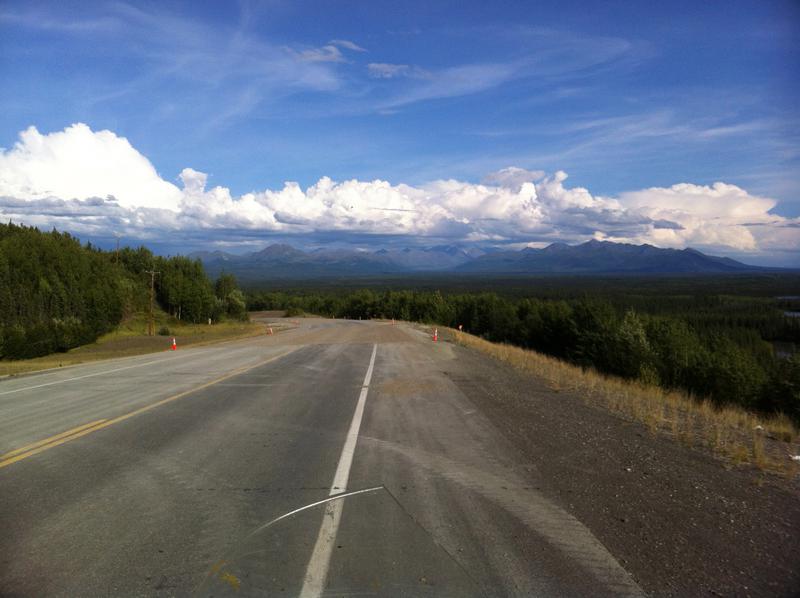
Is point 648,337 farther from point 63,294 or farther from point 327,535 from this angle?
point 63,294

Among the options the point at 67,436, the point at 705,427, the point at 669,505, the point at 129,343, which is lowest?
the point at 129,343

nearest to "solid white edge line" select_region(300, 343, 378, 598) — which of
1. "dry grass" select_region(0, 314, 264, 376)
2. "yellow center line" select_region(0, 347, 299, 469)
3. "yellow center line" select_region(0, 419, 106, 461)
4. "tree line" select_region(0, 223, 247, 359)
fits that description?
"yellow center line" select_region(0, 347, 299, 469)

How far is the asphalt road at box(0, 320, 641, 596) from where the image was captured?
4055mm

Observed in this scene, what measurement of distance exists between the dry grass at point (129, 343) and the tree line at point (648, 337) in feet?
78.7

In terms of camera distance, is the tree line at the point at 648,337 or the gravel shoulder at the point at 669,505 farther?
the tree line at the point at 648,337

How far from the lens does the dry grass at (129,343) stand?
2255 centimetres

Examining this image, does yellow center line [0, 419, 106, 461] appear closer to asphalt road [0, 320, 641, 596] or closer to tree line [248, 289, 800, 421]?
asphalt road [0, 320, 641, 596]

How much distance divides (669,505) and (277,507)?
3.90 metres

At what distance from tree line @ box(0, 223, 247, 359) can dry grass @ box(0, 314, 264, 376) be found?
114cm

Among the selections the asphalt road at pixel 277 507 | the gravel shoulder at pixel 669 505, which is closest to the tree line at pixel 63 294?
the asphalt road at pixel 277 507

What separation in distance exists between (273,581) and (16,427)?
7.17 metres

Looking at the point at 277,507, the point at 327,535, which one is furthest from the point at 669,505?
the point at 277,507

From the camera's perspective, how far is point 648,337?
33.1 metres

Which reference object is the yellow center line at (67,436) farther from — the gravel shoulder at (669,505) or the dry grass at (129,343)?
the dry grass at (129,343)
